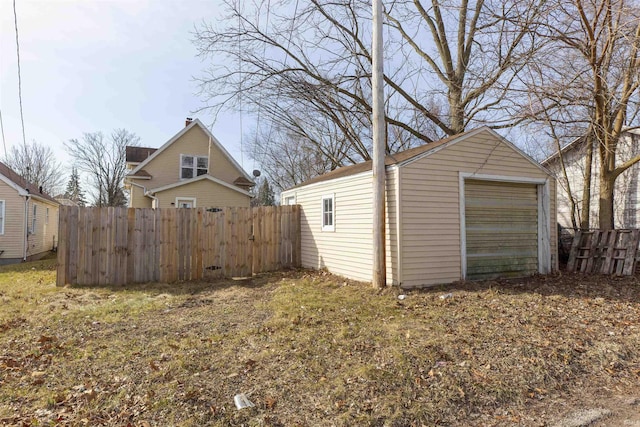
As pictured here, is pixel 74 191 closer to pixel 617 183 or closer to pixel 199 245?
pixel 199 245

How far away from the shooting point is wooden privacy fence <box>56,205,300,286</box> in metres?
8.28

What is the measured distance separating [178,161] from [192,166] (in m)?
0.72

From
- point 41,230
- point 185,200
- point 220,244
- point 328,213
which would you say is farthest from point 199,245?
point 41,230

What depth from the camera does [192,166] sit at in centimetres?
1895

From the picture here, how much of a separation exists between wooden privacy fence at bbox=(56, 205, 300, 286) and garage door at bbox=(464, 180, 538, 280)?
523 cm

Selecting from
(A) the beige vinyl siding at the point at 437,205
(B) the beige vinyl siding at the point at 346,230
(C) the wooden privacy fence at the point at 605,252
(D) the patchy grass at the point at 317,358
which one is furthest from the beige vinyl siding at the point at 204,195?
(C) the wooden privacy fence at the point at 605,252

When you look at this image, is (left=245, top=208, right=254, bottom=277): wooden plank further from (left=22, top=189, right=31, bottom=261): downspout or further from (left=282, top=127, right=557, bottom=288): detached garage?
(left=22, top=189, right=31, bottom=261): downspout

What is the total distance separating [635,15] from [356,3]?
702cm

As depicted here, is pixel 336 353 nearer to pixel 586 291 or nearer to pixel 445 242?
pixel 445 242

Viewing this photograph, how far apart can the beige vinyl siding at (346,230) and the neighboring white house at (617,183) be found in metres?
7.74

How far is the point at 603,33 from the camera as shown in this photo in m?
8.27

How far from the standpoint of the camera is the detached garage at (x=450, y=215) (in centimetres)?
747

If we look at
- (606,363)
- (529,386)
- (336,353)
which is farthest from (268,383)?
(606,363)

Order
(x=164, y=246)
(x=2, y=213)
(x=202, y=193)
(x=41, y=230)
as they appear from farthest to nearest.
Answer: (x=41, y=230)
(x=202, y=193)
(x=2, y=213)
(x=164, y=246)
